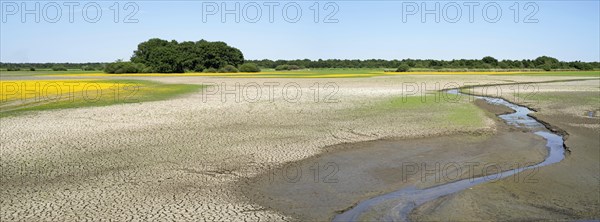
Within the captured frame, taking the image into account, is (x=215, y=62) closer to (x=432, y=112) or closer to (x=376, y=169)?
(x=432, y=112)

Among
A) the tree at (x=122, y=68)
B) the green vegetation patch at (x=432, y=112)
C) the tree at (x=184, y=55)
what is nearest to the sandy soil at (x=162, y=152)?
the green vegetation patch at (x=432, y=112)

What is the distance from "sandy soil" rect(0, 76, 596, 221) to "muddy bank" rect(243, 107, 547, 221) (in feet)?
1.65

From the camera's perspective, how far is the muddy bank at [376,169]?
855cm

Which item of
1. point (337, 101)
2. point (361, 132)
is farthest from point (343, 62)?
point (361, 132)

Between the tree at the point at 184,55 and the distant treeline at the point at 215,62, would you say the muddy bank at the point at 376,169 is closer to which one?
the distant treeline at the point at 215,62

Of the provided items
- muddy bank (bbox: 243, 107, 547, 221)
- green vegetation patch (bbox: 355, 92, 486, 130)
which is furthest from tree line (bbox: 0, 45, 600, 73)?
muddy bank (bbox: 243, 107, 547, 221)

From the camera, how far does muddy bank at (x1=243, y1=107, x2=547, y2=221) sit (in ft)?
28.0

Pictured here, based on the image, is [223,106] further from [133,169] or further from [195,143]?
[133,169]

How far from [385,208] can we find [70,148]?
8668 millimetres

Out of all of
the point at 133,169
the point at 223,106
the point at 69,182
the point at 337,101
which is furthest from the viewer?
the point at 337,101

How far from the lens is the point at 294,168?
35.6ft

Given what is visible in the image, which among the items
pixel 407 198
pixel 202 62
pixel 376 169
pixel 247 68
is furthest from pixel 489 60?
pixel 407 198

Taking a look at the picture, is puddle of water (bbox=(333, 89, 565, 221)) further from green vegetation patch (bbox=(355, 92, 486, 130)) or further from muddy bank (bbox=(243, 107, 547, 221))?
green vegetation patch (bbox=(355, 92, 486, 130))

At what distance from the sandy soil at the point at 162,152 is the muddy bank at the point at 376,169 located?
1.65ft
